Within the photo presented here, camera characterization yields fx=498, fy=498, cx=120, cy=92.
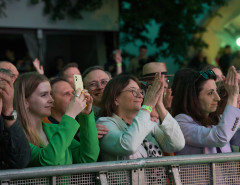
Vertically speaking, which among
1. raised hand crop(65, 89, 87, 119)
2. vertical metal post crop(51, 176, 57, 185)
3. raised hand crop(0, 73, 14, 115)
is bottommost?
vertical metal post crop(51, 176, 57, 185)

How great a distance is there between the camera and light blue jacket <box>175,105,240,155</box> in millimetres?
3895

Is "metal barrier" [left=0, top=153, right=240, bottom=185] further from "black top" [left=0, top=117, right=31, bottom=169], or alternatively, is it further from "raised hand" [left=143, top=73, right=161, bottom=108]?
"raised hand" [left=143, top=73, right=161, bottom=108]

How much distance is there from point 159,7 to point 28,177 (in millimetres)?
9700

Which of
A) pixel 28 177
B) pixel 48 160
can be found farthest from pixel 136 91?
pixel 28 177

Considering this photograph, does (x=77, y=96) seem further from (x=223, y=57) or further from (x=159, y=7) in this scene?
(x=223, y=57)

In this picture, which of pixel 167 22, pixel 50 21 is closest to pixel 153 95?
pixel 50 21

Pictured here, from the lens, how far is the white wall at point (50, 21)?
37.4 ft

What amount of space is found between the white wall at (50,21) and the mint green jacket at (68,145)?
823cm

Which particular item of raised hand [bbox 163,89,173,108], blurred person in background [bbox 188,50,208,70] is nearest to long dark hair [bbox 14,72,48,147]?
raised hand [bbox 163,89,173,108]

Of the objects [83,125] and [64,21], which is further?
[64,21]

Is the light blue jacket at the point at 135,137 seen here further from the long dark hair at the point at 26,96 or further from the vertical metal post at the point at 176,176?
the long dark hair at the point at 26,96

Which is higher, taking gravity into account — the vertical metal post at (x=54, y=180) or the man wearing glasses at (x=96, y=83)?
the man wearing glasses at (x=96, y=83)

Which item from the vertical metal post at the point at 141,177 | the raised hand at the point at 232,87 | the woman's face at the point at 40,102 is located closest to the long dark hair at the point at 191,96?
the raised hand at the point at 232,87

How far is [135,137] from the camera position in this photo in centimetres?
339
